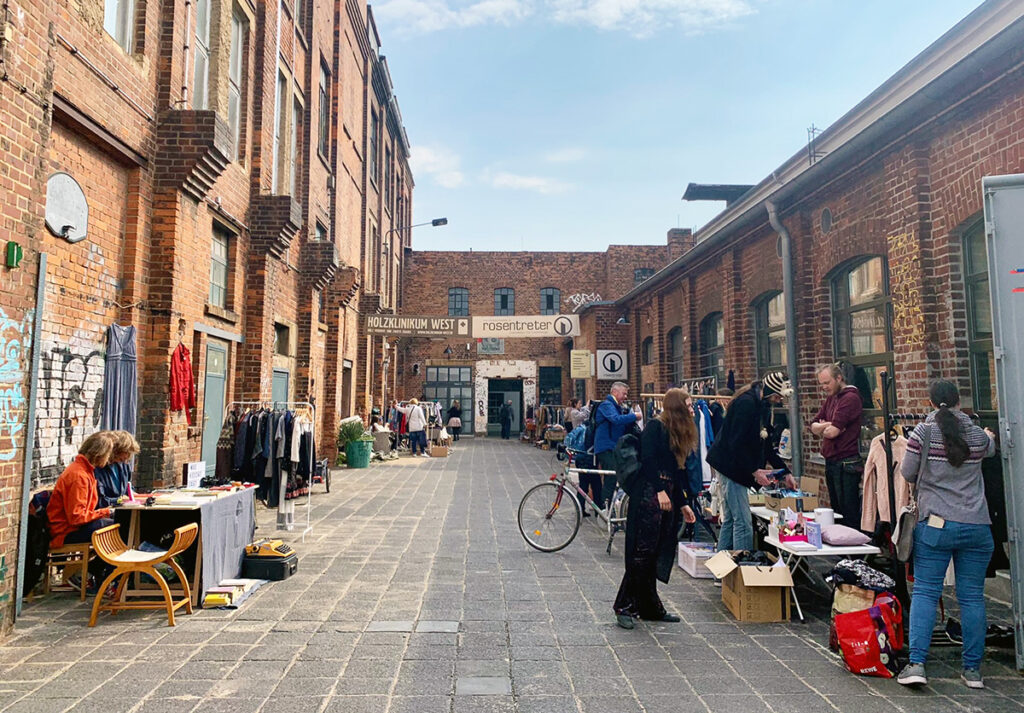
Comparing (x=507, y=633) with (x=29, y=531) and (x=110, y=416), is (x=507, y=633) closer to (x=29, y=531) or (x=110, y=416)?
(x=29, y=531)

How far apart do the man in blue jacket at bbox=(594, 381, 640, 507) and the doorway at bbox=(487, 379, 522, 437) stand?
892 inches

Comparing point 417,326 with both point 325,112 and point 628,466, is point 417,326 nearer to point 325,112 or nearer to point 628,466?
point 325,112

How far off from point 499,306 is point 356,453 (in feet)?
53.5

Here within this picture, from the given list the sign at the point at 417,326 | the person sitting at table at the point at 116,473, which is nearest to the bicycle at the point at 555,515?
the person sitting at table at the point at 116,473

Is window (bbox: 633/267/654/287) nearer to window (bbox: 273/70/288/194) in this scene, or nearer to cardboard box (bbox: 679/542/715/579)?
window (bbox: 273/70/288/194)

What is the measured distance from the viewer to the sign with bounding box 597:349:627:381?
20484mm

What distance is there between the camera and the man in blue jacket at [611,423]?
26.1 feet

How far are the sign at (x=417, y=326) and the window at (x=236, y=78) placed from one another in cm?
886

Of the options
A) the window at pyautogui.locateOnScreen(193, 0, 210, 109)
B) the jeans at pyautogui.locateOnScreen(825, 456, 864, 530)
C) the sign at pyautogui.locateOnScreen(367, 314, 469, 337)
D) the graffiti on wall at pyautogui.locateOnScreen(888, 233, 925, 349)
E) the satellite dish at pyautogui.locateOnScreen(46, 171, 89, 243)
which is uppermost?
the window at pyautogui.locateOnScreen(193, 0, 210, 109)

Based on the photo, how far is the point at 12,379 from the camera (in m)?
4.49

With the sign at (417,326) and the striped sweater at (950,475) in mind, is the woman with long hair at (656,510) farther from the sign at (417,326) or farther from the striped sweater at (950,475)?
the sign at (417,326)

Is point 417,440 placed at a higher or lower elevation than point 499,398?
lower

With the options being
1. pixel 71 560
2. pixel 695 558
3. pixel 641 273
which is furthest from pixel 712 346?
pixel 641 273

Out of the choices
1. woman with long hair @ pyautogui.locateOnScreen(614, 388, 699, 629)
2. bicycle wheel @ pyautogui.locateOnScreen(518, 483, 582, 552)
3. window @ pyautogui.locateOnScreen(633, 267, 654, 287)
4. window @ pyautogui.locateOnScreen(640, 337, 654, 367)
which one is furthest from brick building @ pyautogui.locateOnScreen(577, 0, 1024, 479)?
window @ pyautogui.locateOnScreen(633, 267, 654, 287)
